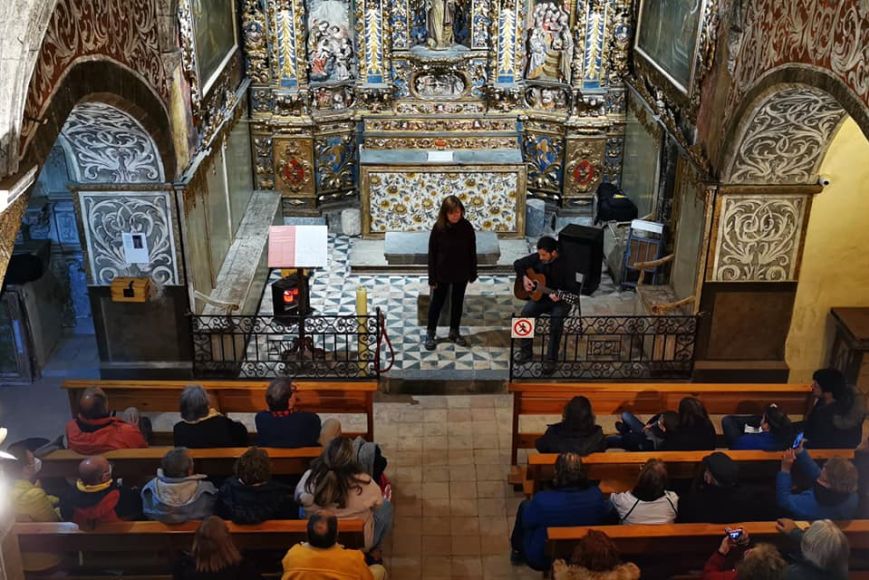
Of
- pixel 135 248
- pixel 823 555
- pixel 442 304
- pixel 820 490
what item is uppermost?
pixel 135 248

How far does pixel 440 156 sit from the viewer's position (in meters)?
13.3

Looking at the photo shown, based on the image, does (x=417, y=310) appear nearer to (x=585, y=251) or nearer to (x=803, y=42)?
(x=585, y=251)

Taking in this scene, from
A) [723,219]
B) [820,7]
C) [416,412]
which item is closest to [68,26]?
[416,412]

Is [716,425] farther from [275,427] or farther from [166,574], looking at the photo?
[166,574]

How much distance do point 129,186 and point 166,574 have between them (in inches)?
150

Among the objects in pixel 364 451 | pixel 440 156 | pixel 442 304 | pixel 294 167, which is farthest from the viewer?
pixel 294 167

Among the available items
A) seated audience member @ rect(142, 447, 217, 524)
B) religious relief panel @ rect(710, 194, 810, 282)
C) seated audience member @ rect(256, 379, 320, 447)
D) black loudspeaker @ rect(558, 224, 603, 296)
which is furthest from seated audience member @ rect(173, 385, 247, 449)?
black loudspeaker @ rect(558, 224, 603, 296)

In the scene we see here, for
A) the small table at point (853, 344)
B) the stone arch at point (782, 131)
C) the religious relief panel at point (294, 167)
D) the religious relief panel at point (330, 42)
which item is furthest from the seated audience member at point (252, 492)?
the religious relief panel at point (330, 42)

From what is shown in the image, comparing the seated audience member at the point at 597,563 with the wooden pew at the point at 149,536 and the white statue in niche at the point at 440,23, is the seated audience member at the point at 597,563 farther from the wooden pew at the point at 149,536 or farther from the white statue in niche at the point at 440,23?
the white statue in niche at the point at 440,23

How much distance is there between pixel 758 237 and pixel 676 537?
407cm

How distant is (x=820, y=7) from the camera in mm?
6957

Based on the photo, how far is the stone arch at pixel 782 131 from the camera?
25.4ft

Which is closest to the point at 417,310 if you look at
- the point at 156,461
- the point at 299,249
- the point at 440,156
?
the point at 299,249

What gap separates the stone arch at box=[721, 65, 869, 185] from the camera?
7.74 metres
